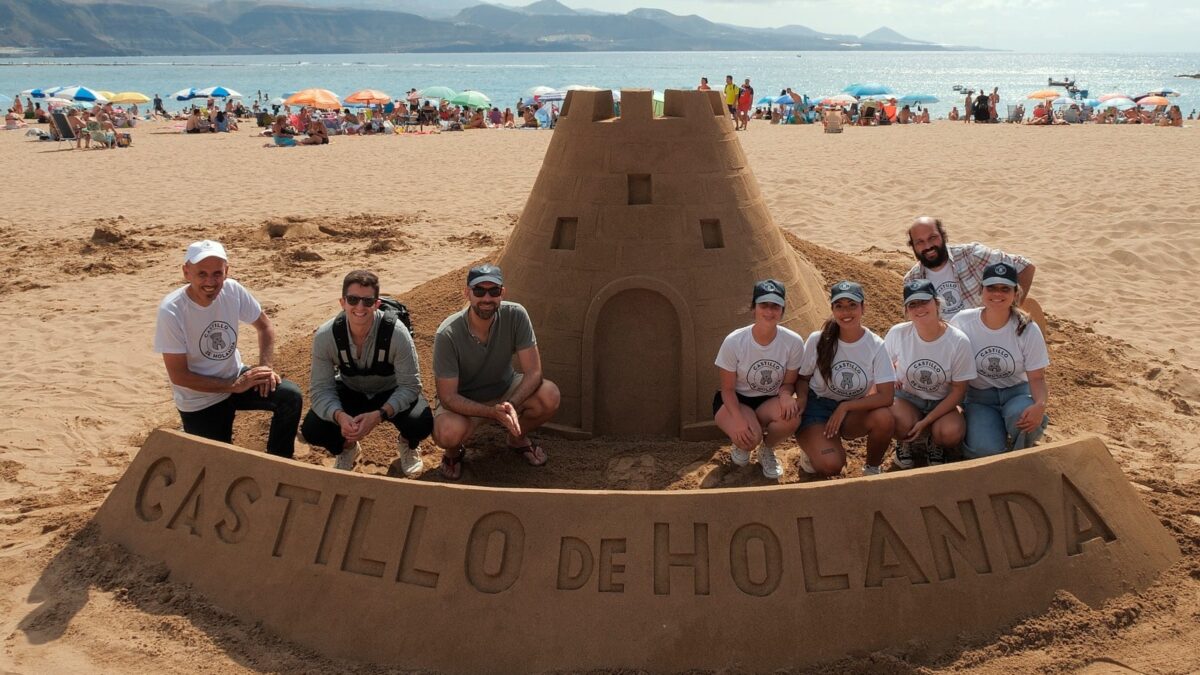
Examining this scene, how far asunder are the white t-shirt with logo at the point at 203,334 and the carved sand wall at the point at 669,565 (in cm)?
96

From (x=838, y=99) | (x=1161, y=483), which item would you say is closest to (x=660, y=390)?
(x=1161, y=483)

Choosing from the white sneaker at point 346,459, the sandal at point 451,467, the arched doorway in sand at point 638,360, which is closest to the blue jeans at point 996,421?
the arched doorway in sand at point 638,360

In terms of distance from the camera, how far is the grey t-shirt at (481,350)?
14.5 feet

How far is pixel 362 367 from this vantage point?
4410 mm

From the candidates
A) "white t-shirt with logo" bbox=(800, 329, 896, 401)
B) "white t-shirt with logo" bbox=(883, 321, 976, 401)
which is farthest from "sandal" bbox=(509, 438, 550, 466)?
"white t-shirt with logo" bbox=(883, 321, 976, 401)

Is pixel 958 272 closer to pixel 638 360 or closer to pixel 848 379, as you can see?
pixel 848 379

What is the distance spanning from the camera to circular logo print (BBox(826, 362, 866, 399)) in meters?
4.27

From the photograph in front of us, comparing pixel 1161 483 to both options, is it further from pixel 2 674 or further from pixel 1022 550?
pixel 2 674

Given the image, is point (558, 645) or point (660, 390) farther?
point (660, 390)

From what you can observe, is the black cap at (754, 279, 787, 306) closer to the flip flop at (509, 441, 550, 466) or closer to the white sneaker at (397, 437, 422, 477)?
the flip flop at (509, 441, 550, 466)

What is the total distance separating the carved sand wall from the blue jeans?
515 mm

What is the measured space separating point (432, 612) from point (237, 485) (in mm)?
1017

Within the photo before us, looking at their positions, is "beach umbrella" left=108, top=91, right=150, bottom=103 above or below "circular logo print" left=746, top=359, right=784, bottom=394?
below

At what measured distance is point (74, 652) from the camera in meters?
3.38
